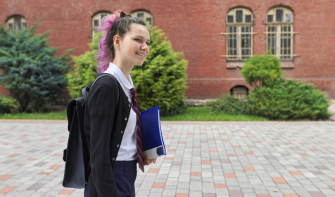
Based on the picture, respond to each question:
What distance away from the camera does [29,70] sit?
12891 millimetres

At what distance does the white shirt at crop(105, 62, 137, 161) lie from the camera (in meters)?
1.89

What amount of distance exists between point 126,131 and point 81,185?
43cm

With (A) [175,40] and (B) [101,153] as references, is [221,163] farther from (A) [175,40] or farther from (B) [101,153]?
(A) [175,40]

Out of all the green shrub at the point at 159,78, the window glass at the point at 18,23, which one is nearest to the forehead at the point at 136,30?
the green shrub at the point at 159,78

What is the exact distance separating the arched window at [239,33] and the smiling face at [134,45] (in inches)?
577

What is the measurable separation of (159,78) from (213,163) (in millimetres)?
5900

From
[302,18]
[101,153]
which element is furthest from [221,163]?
[302,18]

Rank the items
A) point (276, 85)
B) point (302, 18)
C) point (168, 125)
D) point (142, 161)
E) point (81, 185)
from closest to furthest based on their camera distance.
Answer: point (81, 185) → point (142, 161) → point (168, 125) → point (276, 85) → point (302, 18)

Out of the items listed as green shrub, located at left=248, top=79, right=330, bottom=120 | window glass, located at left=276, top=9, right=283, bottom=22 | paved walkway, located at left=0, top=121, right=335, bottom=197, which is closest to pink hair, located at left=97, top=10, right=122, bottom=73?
paved walkway, located at left=0, top=121, right=335, bottom=197

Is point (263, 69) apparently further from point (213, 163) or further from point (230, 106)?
point (213, 163)

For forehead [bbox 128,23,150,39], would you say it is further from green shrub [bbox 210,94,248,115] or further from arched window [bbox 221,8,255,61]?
arched window [bbox 221,8,255,61]

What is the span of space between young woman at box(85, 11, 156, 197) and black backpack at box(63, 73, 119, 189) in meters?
0.05

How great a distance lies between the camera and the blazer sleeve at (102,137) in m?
1.65

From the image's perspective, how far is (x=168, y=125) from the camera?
32.8 feet
